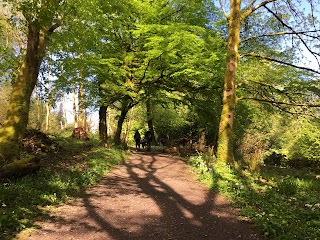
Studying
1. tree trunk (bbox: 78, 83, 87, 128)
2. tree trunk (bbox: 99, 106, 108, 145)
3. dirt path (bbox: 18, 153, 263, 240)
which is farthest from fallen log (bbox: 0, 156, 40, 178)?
tree trunk (bbox: 99, 106, 108, 145)

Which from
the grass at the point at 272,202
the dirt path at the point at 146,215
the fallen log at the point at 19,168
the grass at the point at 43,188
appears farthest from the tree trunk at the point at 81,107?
the grass at the point at 272,202

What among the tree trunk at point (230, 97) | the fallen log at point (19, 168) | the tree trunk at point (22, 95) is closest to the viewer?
the fallen log at point (19, 168)

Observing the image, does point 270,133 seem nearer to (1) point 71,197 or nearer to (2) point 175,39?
(2) point 175,39

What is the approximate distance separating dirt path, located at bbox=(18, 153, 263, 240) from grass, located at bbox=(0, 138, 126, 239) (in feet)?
1.01

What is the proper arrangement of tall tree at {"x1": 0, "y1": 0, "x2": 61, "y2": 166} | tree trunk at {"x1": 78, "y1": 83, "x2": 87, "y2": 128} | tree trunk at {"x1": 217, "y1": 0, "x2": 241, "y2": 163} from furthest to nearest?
1. tree trunk at {"x1": 78, "y1": 83, "x2": 87, "y2": 128}
2. tree trunk at {"x1": 217, "y1": 0, "x2": 241, "y2": 163}
3. tall tree at {"x1": 0, "y1": 0, "x2": 61, "y2": 166}

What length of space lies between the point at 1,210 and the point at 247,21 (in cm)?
1499

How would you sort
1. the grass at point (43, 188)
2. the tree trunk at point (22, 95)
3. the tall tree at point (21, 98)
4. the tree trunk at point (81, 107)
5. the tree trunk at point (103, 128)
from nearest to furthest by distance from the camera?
the grass at point (43, 188) → the tall tree at point (21, 98) → the tree trunk at point (22, 95) → the tree trunk at point (81, 107) → the tree trunk at point (103, 128)

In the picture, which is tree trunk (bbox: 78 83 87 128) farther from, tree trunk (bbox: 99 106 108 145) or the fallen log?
the fallen log

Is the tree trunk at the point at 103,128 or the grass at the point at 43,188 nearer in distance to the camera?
the grass at the point at 43,188

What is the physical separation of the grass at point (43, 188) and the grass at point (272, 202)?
13.0 feet

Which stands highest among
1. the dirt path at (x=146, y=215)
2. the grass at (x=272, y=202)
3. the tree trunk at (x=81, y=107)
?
the tree trunk at (x=81, y=107)

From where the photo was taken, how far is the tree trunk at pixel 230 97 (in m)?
12.5

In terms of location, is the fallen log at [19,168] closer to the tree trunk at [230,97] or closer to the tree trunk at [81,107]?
the tree trunk at [230,97]

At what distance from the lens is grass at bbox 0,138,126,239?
5223 mm
